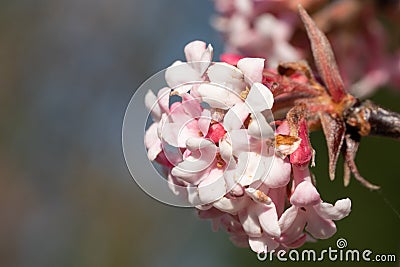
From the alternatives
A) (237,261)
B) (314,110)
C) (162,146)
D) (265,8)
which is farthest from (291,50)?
(237,261)

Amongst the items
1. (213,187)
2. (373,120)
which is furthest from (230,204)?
(373,120)

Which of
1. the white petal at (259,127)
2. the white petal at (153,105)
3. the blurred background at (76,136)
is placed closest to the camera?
the white petal at (259,127)

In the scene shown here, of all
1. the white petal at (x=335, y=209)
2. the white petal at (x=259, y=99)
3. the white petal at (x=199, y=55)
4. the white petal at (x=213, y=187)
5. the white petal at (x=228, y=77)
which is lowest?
the white petal at (x=335, y=209)

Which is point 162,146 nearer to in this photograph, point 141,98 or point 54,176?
point 141,98

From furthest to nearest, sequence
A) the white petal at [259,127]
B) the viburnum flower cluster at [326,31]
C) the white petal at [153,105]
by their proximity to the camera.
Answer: the viburnum flower cluster at [326,31] < the white petal at [153,105] < the white petal at [259,127]

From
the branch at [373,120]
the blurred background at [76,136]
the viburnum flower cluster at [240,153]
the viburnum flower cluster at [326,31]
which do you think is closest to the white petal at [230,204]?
the viburnum flower cluster at [240,153]

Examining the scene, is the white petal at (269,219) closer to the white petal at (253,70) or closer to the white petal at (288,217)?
the white petal at (288,217)

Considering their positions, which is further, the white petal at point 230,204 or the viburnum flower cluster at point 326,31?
the viburnum flower cluster at point 326,31

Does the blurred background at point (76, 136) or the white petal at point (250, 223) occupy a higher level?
the blurred background at point (76, 136)
